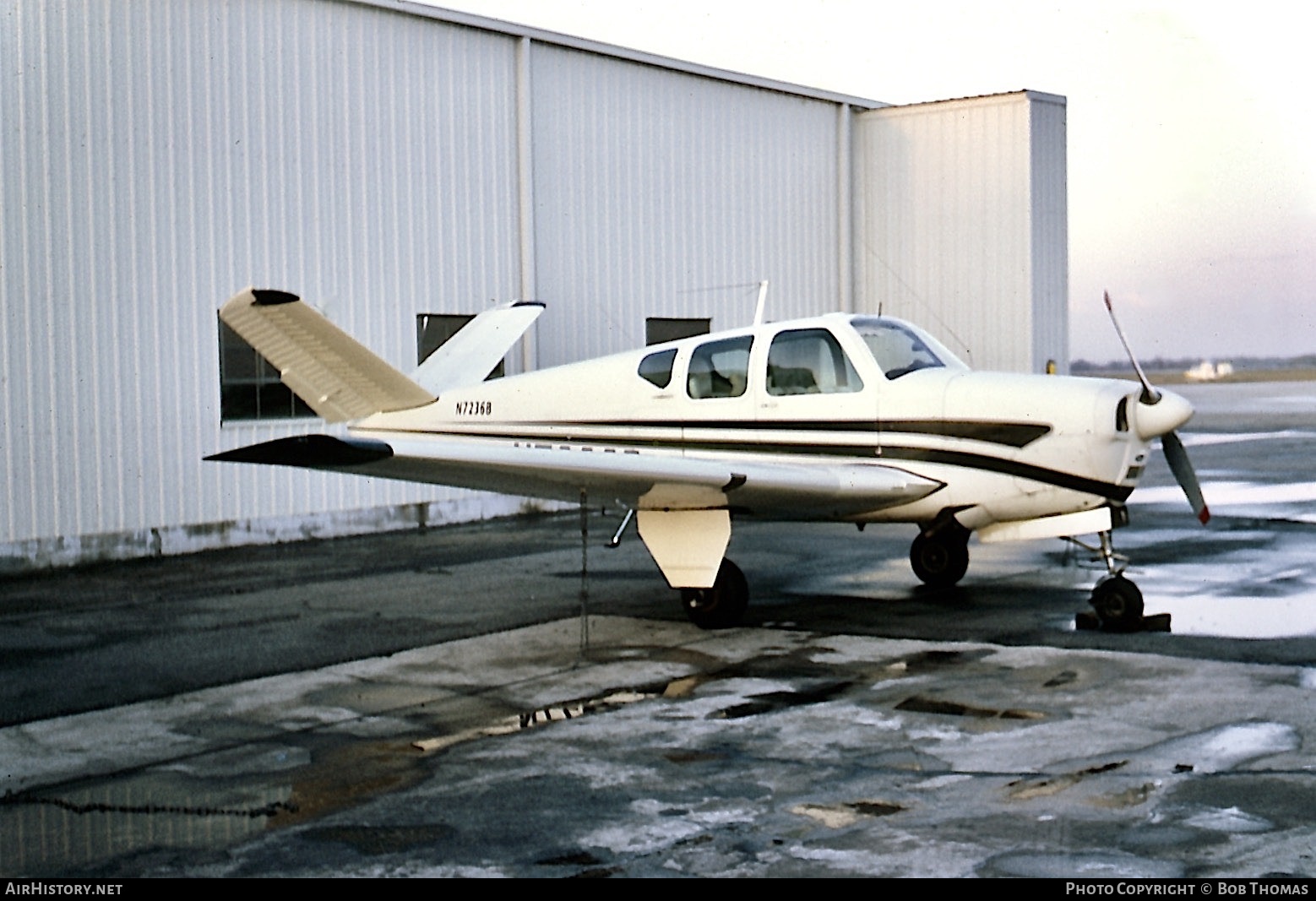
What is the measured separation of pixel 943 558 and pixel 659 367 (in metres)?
2.83

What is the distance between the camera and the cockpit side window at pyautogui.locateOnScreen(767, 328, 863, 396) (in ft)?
33.6

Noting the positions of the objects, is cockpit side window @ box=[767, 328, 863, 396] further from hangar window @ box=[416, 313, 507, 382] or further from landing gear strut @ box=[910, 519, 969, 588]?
hangar window @ box=[416, 313, 507, 382]

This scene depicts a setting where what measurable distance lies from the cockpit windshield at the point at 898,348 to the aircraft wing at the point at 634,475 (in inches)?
31.1

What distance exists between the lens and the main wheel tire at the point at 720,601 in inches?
385

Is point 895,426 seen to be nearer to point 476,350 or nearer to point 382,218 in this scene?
point 476,350

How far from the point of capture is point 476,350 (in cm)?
1284

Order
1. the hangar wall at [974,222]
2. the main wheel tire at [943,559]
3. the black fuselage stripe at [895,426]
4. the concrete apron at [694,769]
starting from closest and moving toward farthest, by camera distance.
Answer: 1. the concrete apron at [694,769]
2. the black fuselage stripe at [895,426]
3. the main wheel tire at [943,559]
4. the hangar wall at [974,222]

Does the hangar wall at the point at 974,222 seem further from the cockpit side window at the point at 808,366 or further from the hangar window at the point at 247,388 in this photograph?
the cockpit side window at the point at 808,366

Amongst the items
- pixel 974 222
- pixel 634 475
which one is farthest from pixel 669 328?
pixel 634 475

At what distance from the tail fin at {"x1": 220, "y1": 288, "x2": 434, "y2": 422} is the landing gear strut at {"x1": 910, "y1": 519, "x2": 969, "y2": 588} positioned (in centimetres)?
424

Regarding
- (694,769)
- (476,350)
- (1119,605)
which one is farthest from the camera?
(476,350)

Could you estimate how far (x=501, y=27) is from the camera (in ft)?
57.4

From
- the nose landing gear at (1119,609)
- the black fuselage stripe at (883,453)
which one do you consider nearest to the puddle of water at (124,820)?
the black fuselage stripe at (883,453)

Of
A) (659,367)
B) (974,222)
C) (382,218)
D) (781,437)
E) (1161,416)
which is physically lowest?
(781,437)
